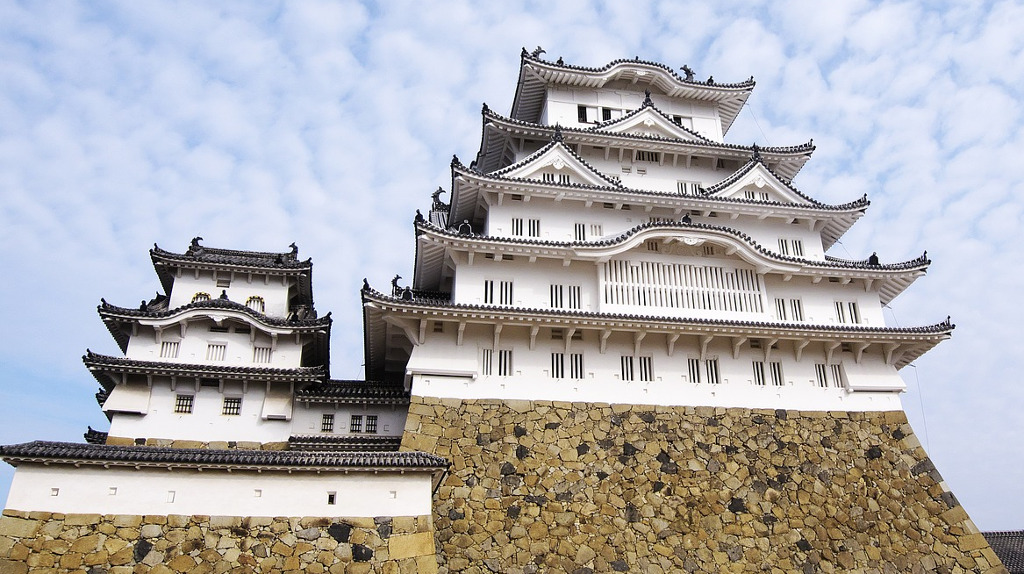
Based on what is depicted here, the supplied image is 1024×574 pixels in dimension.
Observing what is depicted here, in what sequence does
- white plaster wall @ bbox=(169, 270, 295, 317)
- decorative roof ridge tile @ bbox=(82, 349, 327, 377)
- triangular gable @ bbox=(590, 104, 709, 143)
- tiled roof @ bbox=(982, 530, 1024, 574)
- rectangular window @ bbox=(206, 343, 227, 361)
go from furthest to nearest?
tiled roof @ bbox=(982, 530, 1024, 574)
triangular gable @ bbox=(590, 104, 709, 143)
white plaster wall @ bbox=(169, 270, 295, 317)
rectangular window @ bbox=(206, 343, 227, 361)
decorative roof ridge tile @ bbox=(82, 349, 327, 377)

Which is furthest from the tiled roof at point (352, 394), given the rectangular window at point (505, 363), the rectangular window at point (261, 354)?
the rectangular window at point (505, 363)

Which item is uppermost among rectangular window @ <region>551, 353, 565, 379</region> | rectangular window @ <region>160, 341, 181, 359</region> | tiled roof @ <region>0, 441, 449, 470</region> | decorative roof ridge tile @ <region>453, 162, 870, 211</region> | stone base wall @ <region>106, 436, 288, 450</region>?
decorative roof ridge tile @ <region>453, 162, 870, 211</region>

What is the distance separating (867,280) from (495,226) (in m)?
11.4

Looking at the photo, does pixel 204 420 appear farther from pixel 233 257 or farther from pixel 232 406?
pixel 233 257

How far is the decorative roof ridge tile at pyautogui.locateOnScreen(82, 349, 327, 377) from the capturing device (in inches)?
770

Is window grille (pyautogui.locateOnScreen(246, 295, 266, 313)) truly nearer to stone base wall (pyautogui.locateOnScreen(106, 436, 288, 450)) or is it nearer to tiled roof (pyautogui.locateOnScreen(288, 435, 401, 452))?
stone base wall (pyautogui.locateOnScreen(106, 436, 288, 450))

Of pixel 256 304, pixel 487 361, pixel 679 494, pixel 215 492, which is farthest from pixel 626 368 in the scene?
pixel 256 304

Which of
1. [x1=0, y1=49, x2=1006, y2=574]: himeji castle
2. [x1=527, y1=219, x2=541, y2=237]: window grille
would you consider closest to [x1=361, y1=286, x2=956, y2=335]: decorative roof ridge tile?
[x1=0, y1=49, x2=1006, y2=574]: himeji castle

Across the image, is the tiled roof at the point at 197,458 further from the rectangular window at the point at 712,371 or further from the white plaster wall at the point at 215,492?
the rectangular window at the point at 712,371

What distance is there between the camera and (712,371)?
19.7m

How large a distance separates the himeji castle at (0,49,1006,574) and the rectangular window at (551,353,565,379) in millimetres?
82

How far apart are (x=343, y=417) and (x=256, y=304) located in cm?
520

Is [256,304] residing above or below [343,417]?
above

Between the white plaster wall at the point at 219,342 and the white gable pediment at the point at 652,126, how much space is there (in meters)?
13.3
